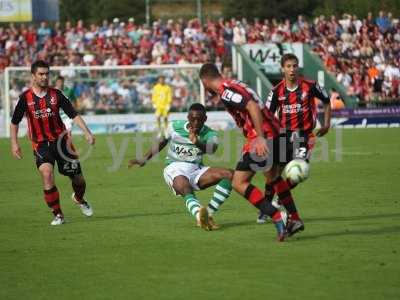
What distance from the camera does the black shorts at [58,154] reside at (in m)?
12.5

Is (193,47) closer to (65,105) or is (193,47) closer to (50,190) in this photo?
(65,105)

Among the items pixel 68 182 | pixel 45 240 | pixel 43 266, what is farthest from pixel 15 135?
pixel 68 182

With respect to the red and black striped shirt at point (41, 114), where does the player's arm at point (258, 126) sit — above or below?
above

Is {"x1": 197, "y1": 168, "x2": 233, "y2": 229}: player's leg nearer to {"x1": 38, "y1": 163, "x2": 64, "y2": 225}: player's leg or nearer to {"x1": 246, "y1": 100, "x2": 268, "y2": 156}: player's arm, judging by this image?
{"x1": 38, "y1": 163, "x2": 64, "y2": 225}: player's leg

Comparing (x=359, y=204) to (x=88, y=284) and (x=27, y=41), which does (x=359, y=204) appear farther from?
(x=27, y=41)

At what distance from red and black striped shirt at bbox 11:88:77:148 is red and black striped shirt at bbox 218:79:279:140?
3.09m

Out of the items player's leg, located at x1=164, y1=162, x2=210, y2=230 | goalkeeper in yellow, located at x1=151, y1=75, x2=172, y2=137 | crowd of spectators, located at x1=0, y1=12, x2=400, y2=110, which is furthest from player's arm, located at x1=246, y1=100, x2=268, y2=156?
crowd of spectators, located at x1=0, y1=12, x2=400, y2=110

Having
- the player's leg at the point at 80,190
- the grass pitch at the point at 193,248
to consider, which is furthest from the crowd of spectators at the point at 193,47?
the player's leg at the point at 80,190

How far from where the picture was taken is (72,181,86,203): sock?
42.6ft

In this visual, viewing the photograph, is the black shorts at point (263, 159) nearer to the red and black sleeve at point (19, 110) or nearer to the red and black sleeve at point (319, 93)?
the red and black sleeve at point (319, 93)

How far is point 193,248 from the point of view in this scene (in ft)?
33.3

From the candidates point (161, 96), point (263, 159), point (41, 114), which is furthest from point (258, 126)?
point (161, 96)

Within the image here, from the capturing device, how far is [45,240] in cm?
1109

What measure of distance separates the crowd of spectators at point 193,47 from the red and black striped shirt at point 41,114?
23.2 m
